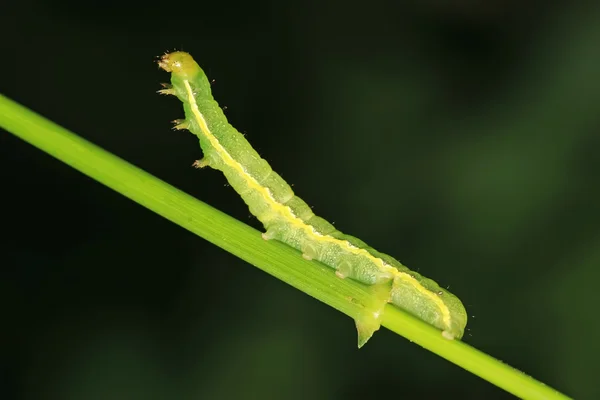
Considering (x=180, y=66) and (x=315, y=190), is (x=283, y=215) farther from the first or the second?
(x=315, y=190)

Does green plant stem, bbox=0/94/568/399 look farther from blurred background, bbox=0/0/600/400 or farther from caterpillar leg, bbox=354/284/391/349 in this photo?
blurred background, bbox=0/0/600/400

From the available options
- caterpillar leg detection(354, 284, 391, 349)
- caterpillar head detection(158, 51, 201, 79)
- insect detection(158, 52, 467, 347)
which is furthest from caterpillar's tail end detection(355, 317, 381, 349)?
caterpillar head detection(158, 51, 201, 79)

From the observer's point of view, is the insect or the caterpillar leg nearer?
the caterpillar leg

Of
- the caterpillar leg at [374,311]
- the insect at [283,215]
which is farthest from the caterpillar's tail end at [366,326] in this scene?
the insect at [283,215]

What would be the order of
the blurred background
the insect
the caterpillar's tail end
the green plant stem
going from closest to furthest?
1. the green plant stem
2. the caterpillar's tail end
3. the insect
4. the blurred background

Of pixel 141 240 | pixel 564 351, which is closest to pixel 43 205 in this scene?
pixel 141 240

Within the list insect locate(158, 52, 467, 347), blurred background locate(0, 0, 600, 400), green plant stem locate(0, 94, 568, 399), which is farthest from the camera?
blurred background locate(0, 0, 600, 400)

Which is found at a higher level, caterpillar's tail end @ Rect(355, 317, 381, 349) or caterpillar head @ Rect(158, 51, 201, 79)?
caterpillar head @ Rect(158, 51, 201, 79)
